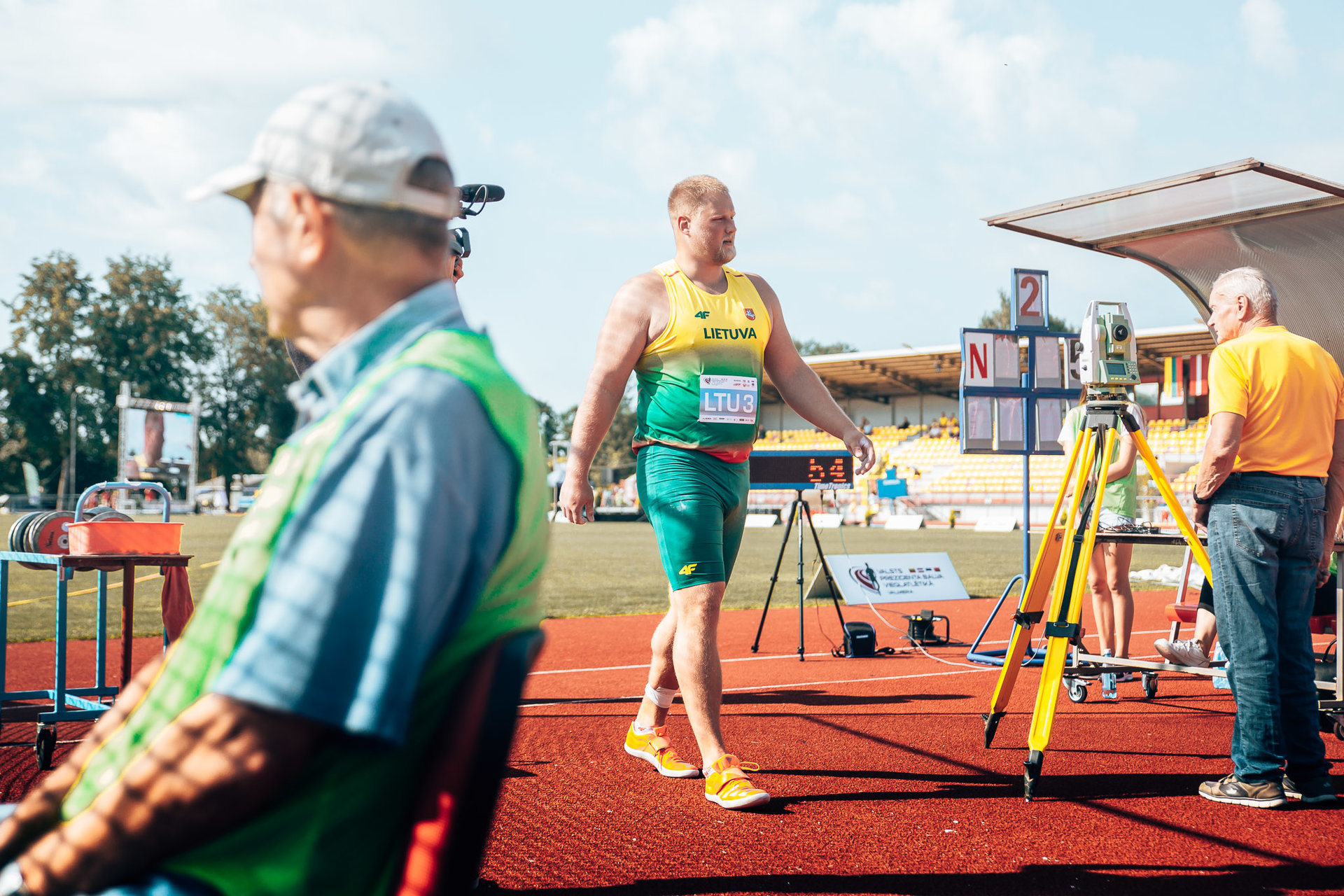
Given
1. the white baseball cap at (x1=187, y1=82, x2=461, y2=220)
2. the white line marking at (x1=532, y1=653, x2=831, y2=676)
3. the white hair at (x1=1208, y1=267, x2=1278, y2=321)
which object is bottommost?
the white line marking at (x1=532, y1=653, x2=831, y2=676)

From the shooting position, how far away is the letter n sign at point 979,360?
8.40 m

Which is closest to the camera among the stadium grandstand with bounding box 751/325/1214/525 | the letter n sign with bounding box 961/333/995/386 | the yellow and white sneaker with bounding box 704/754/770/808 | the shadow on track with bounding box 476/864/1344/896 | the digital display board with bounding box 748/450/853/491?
the shadow on track with bounding box 476/864/1344/896

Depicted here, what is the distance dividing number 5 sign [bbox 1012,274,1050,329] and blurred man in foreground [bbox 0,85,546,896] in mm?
7833

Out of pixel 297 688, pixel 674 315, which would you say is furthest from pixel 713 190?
pixel 297 688

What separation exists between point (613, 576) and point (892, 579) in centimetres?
655

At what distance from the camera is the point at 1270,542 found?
12.5 feet

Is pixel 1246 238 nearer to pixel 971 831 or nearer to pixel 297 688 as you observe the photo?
pixel 971 831

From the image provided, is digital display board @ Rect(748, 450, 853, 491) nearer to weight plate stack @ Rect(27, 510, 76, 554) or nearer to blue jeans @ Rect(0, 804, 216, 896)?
weight plate stack @ Rect(27, 510, 76, 554)

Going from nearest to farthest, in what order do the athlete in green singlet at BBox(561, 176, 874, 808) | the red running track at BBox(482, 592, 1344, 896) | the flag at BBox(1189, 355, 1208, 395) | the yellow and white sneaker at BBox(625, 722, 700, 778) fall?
the red running track at BBox(482, 592, 1344, 896)
the athlete in green singlet at BBox(561, 176, 874, 808)
the yellow and white sneaker at BBox(625, 722, 700, 778)
the flag at BBox(1189, 355, 1208, 395)

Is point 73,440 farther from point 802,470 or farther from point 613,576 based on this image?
point 802,470

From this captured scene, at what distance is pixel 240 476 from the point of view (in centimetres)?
7119

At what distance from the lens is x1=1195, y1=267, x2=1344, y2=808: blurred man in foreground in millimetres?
3764

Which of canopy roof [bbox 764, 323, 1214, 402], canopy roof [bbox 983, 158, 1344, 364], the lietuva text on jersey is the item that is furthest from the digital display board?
canopy roof [bbox 764, 323, 1214, 402]

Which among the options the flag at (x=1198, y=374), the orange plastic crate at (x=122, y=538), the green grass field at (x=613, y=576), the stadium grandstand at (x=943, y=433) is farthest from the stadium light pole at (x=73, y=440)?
the orange plastic crate at (x=122, y=538)
